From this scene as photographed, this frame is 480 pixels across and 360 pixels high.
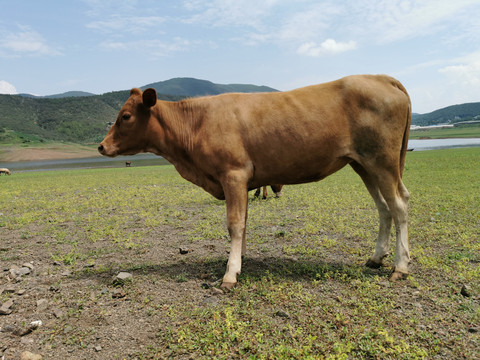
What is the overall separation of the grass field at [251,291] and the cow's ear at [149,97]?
2.70 meters

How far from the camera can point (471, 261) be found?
17.3 feet

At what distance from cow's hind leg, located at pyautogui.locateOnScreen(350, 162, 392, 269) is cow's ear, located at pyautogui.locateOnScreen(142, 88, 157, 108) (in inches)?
130

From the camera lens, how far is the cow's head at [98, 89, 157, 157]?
543 centimetres

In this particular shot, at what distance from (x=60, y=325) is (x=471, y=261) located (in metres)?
5.88

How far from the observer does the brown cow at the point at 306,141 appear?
4809 mm

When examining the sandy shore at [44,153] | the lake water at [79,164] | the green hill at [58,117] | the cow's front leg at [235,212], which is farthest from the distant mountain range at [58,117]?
the cow's front leg at [235,212]

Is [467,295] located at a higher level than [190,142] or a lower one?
lower

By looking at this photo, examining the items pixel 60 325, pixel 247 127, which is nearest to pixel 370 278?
pixel 247 127

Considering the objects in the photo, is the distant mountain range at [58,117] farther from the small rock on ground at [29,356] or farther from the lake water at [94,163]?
the small rock on ground at [29,356]

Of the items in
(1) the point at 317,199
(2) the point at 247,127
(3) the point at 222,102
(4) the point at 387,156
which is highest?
(3) the point at 222,102

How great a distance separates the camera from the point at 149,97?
5.28m

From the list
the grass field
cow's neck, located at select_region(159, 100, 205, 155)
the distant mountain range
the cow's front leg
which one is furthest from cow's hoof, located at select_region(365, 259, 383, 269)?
the distant mountain range

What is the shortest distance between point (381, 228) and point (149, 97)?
425 centimetres

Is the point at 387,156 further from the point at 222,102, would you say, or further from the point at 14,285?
the point at 14,285
